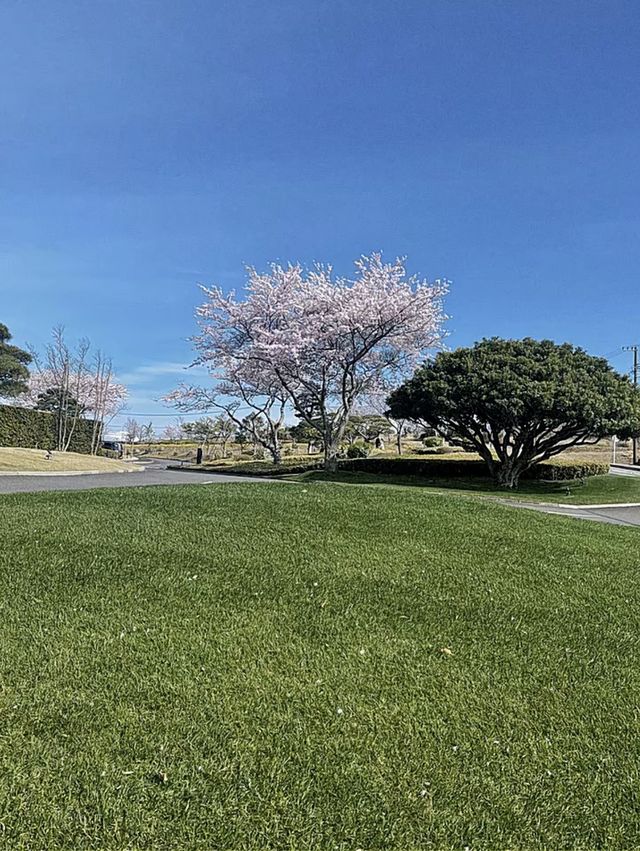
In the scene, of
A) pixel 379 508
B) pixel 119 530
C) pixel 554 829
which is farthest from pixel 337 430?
pixel 554 829

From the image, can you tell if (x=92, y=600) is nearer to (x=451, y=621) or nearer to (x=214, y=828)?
(x=214, y=828)

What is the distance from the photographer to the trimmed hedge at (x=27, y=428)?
25.4m

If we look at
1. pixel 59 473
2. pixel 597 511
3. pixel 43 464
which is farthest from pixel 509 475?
pixel 43 464

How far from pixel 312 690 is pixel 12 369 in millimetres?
31284

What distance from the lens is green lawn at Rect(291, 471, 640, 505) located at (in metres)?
14.8

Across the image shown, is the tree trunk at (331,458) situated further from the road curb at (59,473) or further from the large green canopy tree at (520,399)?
the road curb at (59,473)

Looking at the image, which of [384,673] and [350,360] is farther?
[350,360]

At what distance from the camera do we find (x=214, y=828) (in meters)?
1.98

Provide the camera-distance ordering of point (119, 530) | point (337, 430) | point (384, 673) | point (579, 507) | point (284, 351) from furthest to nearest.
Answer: point (337, 430) < point (284, 351) < point (579, 507) < point (119, 530) < point (384, 673)

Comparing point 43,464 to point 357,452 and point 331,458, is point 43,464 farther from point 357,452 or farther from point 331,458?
point 357,452

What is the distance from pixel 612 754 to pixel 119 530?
424 cm

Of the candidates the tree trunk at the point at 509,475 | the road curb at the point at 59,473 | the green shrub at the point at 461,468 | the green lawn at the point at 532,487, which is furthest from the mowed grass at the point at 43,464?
the tree trunk at the point at 509,475

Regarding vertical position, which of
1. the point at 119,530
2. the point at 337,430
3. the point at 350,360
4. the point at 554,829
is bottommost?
the point at 554,829

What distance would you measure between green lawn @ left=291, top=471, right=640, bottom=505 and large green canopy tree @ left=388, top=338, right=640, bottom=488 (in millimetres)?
986
